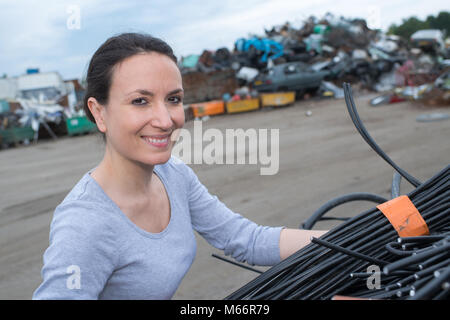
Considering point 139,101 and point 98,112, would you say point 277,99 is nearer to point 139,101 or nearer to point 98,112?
point 98,112

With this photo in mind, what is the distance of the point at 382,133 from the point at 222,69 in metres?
9.72

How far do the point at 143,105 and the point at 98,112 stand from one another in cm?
24

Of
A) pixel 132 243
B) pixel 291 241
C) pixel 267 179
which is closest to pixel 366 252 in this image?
pixel 291 241

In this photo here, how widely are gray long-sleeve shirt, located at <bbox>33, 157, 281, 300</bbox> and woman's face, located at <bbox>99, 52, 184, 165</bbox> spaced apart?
0.67ft

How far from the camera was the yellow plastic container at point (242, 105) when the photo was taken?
47.2 ft

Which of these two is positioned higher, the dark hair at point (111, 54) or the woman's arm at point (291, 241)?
the dark hair at point (111, 54)

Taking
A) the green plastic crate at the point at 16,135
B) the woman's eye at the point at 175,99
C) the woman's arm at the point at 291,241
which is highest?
the woman's eye at the point at 175,99

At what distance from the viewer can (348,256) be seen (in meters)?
1.11

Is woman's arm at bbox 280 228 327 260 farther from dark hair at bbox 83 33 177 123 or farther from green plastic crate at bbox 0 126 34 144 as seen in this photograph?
green plastic crate at bbox 0 126 34 144

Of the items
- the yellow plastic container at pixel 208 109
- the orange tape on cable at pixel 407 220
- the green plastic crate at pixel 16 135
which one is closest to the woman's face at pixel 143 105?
the orange tape on cable at pixel 407 220

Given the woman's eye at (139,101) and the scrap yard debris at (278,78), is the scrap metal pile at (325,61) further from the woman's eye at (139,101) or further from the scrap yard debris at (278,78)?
the woman's eye at (139,101)

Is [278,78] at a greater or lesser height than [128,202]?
lesser

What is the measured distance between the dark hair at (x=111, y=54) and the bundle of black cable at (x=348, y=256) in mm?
877
